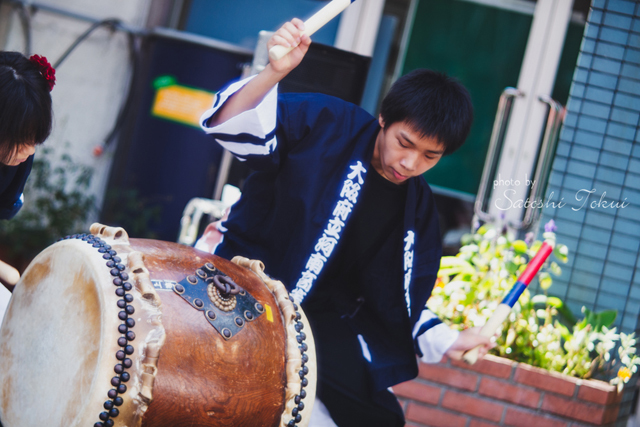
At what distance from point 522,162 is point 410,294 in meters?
2.25

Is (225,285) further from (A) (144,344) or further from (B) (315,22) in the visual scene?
(B) (315,22)

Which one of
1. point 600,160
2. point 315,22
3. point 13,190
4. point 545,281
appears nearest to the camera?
point 315,22

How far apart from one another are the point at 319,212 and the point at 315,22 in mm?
525

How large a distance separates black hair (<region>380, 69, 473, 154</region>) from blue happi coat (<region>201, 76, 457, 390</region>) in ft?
0.41

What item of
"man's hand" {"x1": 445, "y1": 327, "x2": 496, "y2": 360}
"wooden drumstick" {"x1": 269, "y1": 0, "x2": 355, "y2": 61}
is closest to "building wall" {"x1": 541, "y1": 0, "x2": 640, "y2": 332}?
"man's hand" {"x1": 445, "y1": 327, "x2": 496, "y2": 360}

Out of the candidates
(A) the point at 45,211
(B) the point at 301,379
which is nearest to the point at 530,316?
(B) the point at 301,379

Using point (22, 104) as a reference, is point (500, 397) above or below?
below

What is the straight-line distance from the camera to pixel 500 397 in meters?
2.56

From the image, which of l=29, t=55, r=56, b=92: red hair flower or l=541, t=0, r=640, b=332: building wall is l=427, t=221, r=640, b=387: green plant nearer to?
l=541, t=0, r=640, b=332: building wall

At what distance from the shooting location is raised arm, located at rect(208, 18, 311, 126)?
53.2 inches

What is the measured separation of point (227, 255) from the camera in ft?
5.50

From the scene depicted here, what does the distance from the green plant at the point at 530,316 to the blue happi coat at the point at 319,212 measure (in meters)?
0.99

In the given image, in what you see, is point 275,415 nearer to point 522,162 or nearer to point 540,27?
point 522,162

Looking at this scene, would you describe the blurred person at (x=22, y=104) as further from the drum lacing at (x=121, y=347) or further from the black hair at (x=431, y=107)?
the black hair at (x=431, y=107)
